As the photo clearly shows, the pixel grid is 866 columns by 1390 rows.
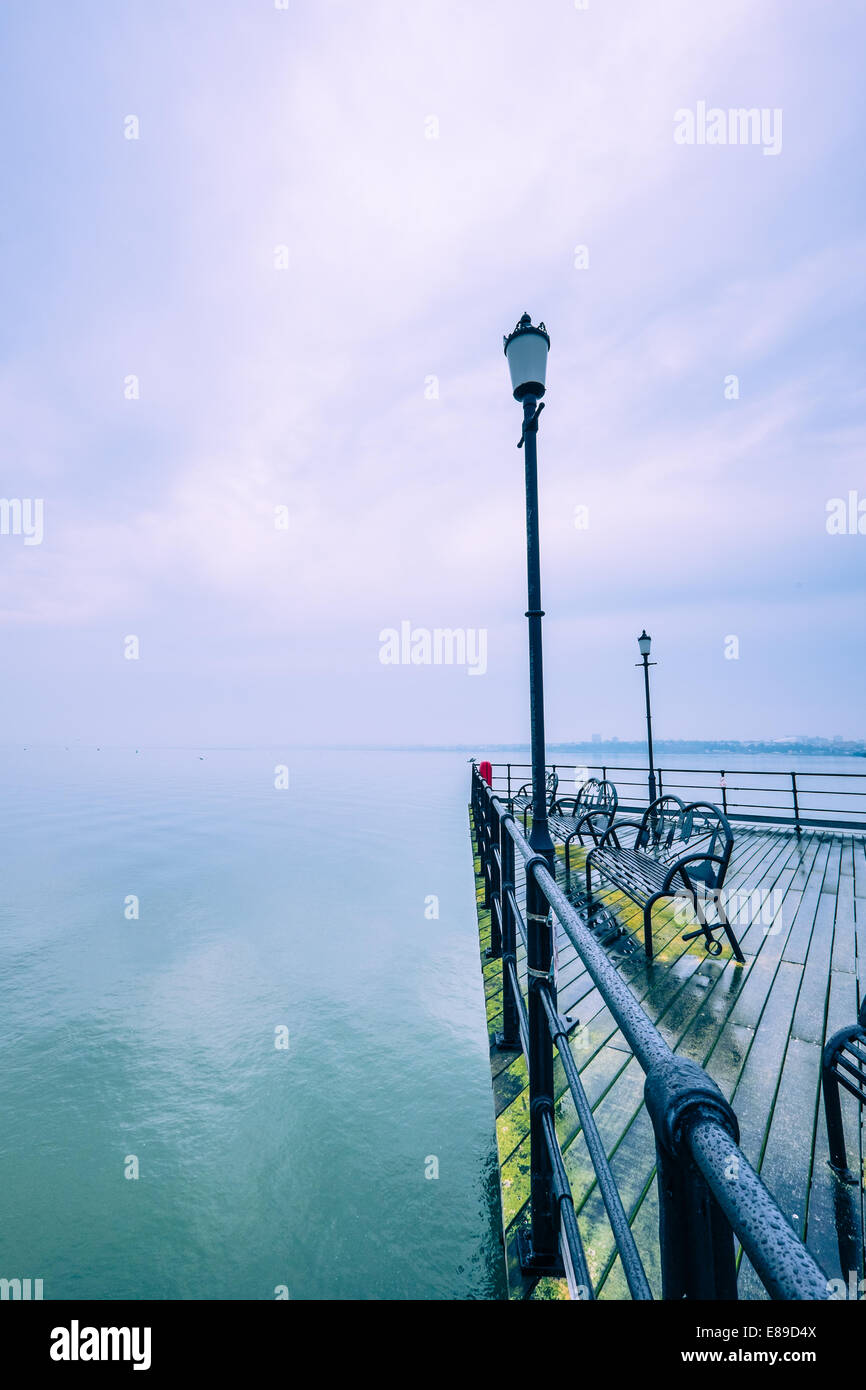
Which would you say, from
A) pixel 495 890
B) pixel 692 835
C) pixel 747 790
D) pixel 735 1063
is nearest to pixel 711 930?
pixel 735 1063

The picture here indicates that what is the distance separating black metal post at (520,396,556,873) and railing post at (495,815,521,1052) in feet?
0.72

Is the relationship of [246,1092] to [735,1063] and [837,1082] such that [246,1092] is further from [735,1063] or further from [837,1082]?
[837,1082]

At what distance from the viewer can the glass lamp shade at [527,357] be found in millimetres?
3846

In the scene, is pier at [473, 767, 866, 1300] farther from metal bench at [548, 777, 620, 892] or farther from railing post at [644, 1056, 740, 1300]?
metal bench at [548, 777, 620, 892]

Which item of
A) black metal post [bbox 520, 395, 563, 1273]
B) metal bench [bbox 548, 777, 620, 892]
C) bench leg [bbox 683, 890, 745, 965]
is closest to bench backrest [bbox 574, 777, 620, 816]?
metal bench [bbox 548, 777, 620, 892]

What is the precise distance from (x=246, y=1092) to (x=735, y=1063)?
7.21 meters

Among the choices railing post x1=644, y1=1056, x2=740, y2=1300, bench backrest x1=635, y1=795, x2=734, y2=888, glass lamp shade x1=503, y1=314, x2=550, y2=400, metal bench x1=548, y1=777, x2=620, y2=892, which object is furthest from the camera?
metal bench x1=548, y1=777, x2=620, y2=892

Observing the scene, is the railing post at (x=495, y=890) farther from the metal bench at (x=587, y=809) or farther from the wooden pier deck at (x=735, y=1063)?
the metal bench at (x=587, y=809)

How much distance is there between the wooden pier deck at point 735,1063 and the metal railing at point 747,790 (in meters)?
2.34

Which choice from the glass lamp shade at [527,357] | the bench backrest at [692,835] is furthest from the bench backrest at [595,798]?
the glass lamp shade at [527,357]

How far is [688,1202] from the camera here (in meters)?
0.80

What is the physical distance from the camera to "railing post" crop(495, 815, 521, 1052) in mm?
3463
